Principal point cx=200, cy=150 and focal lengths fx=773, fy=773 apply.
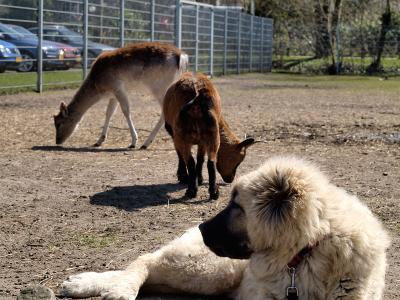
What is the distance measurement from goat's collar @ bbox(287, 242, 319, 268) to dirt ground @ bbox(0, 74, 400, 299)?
1.34 m

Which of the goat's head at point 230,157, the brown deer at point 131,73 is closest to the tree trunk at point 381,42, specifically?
the brown deer at point 131,73

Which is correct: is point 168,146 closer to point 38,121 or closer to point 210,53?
point 38,121

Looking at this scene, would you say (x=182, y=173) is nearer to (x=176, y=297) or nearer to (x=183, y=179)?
(x=183, y=179)

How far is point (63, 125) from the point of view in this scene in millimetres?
12422

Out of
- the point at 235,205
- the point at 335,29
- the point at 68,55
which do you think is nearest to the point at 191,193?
the point at 235,205

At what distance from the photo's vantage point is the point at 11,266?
5551mm

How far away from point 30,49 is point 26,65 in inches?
18.2

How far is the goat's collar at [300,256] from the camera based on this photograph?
12.7ft

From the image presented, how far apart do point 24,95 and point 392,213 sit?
13819 millimetres

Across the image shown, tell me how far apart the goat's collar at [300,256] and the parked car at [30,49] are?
1700cm

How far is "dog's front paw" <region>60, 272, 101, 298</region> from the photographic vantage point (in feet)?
15.6

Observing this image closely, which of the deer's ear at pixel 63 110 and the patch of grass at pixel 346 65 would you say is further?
the patch of grass at pixel 346 65

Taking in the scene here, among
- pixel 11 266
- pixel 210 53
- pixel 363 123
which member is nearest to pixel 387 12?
pixel 210 53

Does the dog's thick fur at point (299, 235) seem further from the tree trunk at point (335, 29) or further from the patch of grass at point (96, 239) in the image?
the tree trunk at point (335, 29)
